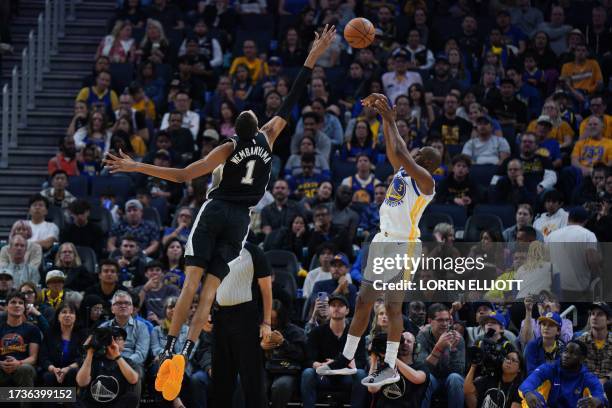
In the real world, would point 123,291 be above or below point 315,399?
above

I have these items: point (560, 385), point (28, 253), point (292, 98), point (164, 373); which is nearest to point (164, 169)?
point (292, 98)

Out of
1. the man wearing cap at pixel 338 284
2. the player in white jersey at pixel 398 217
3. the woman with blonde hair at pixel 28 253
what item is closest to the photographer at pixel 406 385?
the man wearing cap at pixel 338 284

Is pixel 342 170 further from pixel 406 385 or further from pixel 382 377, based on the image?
pixel 382 377

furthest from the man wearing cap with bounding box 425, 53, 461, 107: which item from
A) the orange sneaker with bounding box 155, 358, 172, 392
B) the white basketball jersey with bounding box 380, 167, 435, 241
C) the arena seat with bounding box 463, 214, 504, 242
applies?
the orange sneaker with bounding box 155, 358, 172, 392

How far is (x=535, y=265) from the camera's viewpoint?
48.6 ft

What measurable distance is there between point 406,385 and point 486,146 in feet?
20.0

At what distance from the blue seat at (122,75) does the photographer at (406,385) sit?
31.7 ft

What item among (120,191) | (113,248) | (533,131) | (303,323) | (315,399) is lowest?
(315,399)

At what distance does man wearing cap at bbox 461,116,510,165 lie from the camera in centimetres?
1800

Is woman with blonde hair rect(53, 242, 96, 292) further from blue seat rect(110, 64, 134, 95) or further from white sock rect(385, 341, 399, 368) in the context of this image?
white sock rect(385, 341, 399, 368)

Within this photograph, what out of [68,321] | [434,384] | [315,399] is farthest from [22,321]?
[434,384]

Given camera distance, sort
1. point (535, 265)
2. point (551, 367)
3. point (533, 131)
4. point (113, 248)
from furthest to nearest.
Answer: point (533, 131), point (113, 248), point (535, 265), point (551, 367)

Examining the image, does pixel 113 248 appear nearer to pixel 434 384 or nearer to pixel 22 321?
pixel 22 321

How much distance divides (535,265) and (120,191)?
7057mm
